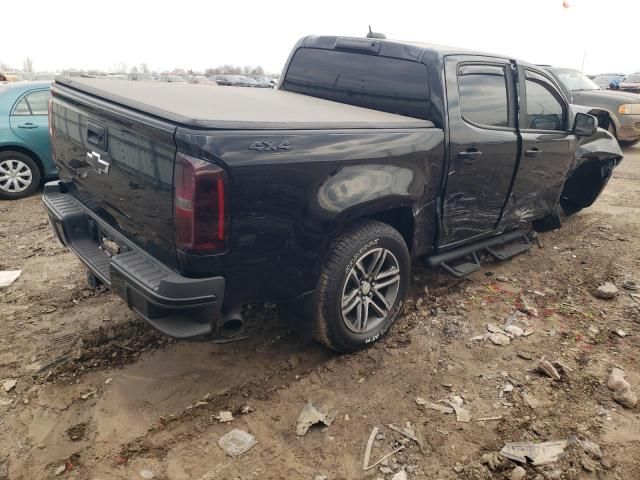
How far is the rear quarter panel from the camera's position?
2355 millimetres

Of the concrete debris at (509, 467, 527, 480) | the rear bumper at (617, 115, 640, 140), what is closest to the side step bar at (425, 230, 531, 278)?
the concrete debris at (509, 467, 527, 480)

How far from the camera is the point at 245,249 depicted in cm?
251

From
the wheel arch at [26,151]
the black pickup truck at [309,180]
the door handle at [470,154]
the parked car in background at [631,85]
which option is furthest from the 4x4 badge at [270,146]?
the parked car in background at [631,85]

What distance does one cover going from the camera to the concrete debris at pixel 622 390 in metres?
2.92

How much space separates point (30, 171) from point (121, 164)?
4.90 meters

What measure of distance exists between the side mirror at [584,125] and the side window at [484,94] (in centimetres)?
113

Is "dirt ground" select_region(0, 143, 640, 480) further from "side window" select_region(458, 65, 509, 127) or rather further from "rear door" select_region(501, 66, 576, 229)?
"side window" select_region(458, 65, 509, 127)

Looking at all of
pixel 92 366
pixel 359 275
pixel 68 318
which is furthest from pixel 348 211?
pixel 68 318

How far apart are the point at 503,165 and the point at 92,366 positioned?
132 inches

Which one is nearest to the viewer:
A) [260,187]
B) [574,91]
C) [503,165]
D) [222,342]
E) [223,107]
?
[260,187]

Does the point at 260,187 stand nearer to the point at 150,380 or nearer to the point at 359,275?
the point at 359,275

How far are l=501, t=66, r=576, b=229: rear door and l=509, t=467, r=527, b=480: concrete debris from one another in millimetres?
2444

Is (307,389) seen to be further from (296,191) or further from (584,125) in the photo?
(584,125)

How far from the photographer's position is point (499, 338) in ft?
11.8
